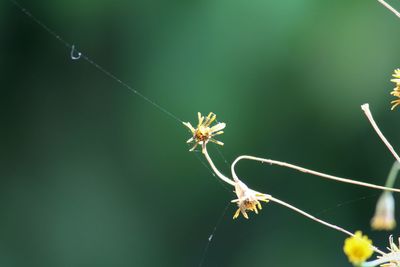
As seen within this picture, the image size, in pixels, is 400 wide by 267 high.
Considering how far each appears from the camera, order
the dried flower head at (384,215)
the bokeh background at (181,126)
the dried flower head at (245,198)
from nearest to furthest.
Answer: the dried flower head at (384,215) → the dried flower head at (245,198) → the bokeh background at (181,126)

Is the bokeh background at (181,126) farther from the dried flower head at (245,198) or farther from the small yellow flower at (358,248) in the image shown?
the small yellow flower at (358,248)

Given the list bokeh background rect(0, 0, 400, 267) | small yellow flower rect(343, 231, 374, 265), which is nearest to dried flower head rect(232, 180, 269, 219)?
small yellow flower rect(343, 231, 374, 265)

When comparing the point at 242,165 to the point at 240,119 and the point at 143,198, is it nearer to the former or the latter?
the point at 240,119

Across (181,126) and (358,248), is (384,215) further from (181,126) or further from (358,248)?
(181,126)

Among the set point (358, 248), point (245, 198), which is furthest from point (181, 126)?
point (358, 248)

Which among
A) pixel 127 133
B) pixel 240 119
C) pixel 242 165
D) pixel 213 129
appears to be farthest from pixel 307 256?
pixel 213 129

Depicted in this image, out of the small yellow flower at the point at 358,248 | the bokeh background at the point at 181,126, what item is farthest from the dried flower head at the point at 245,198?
the bokeh background at the point at 181,126
